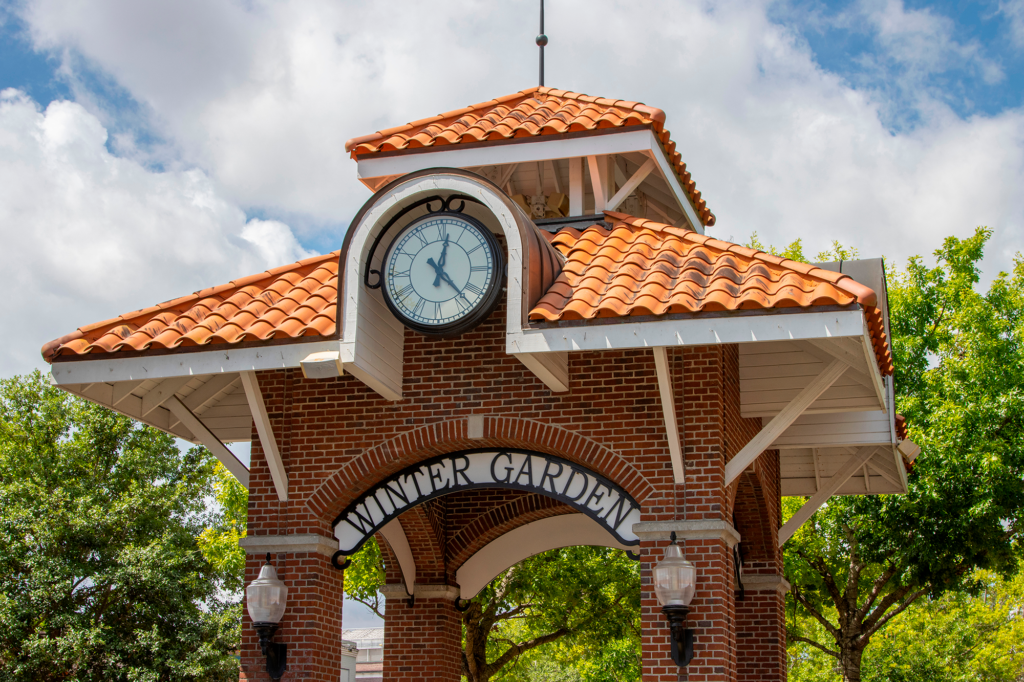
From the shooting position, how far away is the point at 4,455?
87.3ft

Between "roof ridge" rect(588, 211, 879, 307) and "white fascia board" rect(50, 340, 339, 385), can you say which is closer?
"roof ridge" rect(588, 211, 879, 307)

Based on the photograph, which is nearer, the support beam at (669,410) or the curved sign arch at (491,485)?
the support beam at (669,410)

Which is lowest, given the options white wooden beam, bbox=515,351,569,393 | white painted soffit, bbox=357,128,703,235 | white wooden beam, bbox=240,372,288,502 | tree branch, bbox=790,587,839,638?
tree branch, bbox=790,587,839,638

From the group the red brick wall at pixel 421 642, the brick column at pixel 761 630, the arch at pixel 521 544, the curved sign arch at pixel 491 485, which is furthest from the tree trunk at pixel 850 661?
the curved sign arch at pixel 491 485

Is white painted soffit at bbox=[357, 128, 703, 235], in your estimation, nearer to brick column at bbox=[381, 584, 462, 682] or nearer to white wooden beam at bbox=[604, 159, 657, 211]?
white wooden beam at bbox=[604, 159, 657, 211]

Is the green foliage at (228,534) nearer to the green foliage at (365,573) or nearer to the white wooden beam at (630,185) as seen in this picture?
the green foliage at (365,573)

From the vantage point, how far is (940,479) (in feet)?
62.7

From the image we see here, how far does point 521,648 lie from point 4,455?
1443 centimetres

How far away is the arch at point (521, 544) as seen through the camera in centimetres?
1357

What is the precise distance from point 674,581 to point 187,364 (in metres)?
4.76

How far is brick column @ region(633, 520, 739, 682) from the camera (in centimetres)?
872

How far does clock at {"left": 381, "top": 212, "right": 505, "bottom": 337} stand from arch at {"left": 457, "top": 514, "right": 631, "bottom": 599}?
16.2 feet

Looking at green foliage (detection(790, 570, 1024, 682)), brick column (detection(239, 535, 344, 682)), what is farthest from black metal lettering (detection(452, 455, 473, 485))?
green foliage (detection(790, 570, 1024, 682))

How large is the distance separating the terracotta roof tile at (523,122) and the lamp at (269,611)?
4537mm
